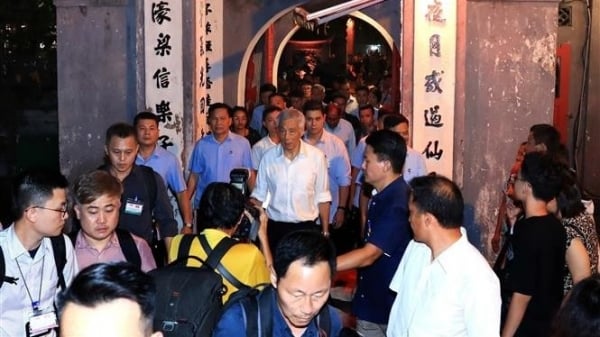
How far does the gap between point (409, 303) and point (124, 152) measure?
2.54 metres

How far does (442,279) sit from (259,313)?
0.97 m

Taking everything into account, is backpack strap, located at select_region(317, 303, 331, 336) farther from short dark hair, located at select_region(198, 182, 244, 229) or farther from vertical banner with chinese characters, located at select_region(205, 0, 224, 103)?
vertical banner with chinese characters, located at select_region(205, 0, 224, 103)

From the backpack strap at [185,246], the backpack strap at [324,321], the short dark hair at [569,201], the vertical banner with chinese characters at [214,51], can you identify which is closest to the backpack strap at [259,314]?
the backpack strap at [324,321]

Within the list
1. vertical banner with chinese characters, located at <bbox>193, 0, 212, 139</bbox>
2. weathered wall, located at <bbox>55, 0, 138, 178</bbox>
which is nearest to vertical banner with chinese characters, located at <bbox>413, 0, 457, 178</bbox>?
vertical banner with chinese characters, located at <bbox>193, 0, 212, 139</bbox>

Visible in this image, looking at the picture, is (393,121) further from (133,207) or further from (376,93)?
(376,93)

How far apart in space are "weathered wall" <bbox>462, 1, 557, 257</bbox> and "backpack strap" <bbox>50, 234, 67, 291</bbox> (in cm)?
506

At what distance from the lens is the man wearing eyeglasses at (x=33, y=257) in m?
3.87

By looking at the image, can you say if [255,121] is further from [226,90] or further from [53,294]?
[53,294]

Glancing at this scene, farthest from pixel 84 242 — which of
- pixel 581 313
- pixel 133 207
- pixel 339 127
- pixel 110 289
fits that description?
pixel 339 127

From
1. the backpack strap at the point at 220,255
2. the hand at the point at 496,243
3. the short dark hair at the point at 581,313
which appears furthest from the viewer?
the hand at the point at 496,243

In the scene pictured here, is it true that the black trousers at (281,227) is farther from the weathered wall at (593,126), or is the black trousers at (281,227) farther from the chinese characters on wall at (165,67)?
the weathered wall at (593,126)

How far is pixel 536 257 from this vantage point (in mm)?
4324

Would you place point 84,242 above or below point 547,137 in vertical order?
below

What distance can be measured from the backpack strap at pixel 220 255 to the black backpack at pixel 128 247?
39 centimetres
